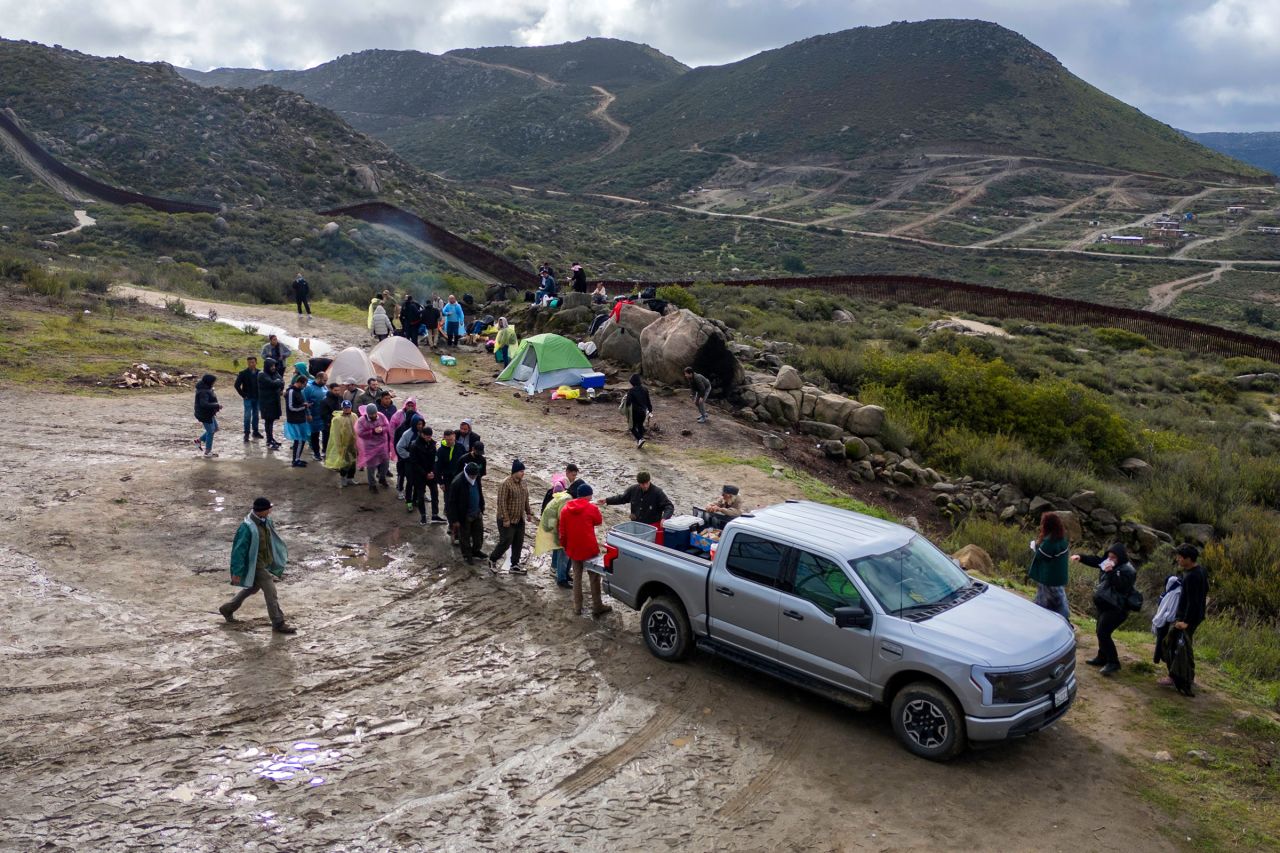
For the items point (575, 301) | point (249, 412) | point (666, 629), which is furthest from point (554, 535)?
point (575, 301)

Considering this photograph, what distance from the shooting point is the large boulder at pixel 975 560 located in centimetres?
1290

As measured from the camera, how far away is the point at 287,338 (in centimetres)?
2527

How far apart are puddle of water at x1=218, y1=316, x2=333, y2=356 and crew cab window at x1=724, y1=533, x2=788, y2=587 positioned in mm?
16155

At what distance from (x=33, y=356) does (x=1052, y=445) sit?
22.0m

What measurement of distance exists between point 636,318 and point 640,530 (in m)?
13.2

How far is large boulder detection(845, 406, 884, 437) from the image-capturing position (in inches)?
777

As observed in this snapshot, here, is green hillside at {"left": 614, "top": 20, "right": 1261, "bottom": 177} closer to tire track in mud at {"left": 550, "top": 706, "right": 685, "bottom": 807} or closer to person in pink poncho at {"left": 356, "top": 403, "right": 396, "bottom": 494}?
person in pink poncho at {"left": 356, "top": 403, "right": 396, "bottom": 494}

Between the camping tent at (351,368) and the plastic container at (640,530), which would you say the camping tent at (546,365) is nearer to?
the camping tent at (351,368)

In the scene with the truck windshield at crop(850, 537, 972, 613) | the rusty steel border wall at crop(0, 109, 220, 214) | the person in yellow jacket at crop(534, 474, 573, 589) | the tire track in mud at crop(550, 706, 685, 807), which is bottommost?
the tire track in mud at crop(550, 706, 685, 807)

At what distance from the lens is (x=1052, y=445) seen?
2059 centimetres

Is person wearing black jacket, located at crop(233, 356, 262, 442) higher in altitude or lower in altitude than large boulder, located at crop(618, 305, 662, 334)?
lower

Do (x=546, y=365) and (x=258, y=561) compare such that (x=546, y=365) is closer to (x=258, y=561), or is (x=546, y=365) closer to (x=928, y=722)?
(x=258, y=561)

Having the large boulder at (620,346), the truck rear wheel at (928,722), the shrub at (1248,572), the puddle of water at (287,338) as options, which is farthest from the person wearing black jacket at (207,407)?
the shrub at (1248,572)

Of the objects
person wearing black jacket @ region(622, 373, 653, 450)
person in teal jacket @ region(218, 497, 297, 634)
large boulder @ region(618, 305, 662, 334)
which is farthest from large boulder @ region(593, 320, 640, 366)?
person in teal jacket @ region(218, 497, 297, 634)
